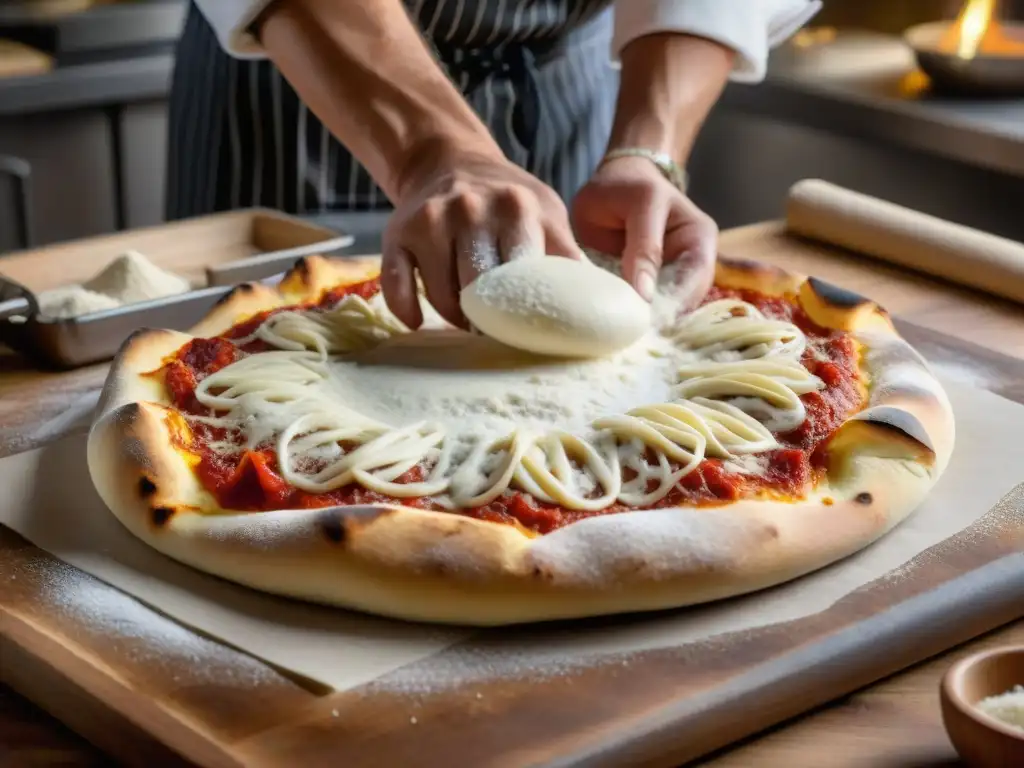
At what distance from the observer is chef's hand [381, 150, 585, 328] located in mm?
1830

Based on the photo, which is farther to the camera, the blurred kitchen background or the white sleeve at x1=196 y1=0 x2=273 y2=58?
the blurred kitchen background

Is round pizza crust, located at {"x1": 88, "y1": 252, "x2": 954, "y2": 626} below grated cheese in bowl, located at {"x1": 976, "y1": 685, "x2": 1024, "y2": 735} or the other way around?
below

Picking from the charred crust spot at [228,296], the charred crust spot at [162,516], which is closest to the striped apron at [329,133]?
the charred crust spot at [228,296]

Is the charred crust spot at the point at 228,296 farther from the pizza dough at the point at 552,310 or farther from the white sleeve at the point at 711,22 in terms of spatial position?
the white sleeve at the point at 711,22

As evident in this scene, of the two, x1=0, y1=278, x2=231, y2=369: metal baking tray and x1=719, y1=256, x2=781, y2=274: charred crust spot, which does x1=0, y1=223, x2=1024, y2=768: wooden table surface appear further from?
x1=719, y1=256, x2=781, y2=274: charred crust spot

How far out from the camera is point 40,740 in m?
1.28

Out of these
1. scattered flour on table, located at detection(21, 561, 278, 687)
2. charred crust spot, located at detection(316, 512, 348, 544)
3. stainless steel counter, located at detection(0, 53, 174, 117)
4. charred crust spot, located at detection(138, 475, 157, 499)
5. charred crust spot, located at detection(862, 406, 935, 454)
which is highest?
charred crust spot, located at detection(862, 406, 935, 454)

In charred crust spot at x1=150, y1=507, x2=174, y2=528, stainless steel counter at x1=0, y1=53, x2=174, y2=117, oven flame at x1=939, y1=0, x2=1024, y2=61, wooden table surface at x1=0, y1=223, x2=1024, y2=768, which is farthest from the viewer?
stainless steel counter at x1=0, y1=53, x2=174, y2=117

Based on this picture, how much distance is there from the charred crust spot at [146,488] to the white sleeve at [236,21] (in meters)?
0.92

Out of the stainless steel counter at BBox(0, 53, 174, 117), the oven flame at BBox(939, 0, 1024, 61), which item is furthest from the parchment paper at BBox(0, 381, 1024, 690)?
the stainless steel counter at BBox(0, 53, 174, 117)

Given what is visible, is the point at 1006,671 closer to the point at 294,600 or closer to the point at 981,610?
the point at 981,610

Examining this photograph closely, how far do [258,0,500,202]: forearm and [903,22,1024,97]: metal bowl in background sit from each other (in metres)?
1.87

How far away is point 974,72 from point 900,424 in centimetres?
220

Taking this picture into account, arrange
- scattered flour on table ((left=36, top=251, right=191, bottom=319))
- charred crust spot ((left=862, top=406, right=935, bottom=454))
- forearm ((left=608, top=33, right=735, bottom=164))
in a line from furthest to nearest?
forearm ((left=608, top=33, right=735, bottom=164))
scattered flour on table ((left=36, top=251, right=191, bottom=319))
charred crust spot ((left=862, top=406, right=935, bottom=454))
